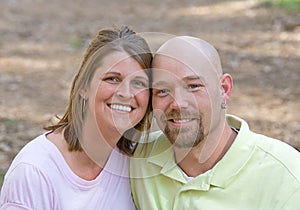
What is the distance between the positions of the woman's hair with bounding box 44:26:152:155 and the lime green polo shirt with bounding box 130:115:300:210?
25cm

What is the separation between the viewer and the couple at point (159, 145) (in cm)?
271

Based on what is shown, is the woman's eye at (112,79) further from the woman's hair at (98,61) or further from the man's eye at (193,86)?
the man's eye at (193,86)

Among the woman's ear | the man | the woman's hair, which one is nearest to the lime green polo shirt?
the man

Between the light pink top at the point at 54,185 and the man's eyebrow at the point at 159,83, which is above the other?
the man's eyebrow at the point at 159,83

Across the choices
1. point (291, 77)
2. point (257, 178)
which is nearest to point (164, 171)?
point (257, 178)

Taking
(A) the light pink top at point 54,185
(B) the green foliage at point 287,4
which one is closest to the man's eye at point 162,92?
(A) the light pink top at point 54,185

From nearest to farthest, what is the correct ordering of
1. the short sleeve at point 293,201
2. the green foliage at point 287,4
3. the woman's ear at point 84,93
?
the short sleeve at point 293,201 < the woman's ear at point 84,93 < the green foliage at point 287,4

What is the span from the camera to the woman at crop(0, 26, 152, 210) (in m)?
2.76

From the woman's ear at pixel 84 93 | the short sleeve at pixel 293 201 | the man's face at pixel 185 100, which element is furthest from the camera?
the woman's ear at pixel 84 93

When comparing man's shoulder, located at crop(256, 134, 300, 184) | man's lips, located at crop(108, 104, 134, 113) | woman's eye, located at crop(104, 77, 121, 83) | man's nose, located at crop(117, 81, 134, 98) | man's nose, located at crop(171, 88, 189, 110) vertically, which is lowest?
man's shoulder, located at crop(256, 134, 300, 184)

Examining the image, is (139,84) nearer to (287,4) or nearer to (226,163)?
(226,163)

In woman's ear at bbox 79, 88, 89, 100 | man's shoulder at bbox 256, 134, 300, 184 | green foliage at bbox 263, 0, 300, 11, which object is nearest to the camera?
man's shoulder at bbox 256, 134, 300, 184

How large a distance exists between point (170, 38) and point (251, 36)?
604 centimetres

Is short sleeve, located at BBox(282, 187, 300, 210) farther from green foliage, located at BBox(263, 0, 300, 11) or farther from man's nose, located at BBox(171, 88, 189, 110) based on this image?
green foliage, located at BBox(263, 0, 300, 11)
